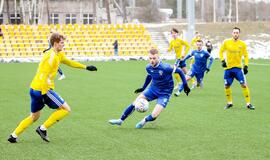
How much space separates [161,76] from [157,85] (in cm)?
23

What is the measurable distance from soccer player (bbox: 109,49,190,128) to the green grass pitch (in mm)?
273

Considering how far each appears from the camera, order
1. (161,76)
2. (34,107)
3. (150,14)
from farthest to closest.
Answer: (150,14) < (161,76) < (34,107)

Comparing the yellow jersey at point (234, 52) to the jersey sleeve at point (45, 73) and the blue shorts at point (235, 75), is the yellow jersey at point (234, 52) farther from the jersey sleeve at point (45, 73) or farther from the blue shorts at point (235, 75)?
the jersey sleeve at point (45, 73)

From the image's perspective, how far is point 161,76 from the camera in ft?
34.3

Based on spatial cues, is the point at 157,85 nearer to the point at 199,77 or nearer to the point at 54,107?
the point at 54,107

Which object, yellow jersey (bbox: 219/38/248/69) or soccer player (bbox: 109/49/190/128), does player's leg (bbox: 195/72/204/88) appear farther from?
soccer player (bbox: 109/49/190/128)

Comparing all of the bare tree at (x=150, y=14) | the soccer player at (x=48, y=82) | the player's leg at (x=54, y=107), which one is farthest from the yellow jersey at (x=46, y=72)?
the bare tree at (x=150, y=14)

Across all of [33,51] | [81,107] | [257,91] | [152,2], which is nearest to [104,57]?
[33,51]

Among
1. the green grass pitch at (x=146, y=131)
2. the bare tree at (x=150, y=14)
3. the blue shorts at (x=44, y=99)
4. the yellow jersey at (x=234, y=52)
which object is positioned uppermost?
the bare tree at (x=150, y=14)

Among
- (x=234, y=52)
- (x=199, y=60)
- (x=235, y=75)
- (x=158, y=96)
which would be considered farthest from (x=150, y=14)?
(x=158, y=96)

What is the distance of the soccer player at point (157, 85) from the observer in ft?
34.0

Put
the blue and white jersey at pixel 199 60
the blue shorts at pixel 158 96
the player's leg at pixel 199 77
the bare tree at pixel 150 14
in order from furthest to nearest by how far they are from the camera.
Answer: the bare tree at pixel 150 14 → the player's leg at pixel 199 77 → the blue and white jersey at pixel 199 60 → the blue shorts at pixel 158 96

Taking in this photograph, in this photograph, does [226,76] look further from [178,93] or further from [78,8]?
[78,8]

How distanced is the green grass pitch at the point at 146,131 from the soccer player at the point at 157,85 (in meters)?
0.27
